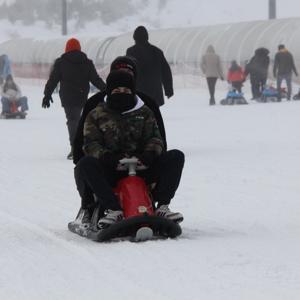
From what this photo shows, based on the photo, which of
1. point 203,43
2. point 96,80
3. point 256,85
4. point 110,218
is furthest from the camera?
point 203,43

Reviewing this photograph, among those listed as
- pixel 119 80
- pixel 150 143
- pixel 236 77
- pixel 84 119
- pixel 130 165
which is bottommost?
pixel 236 77

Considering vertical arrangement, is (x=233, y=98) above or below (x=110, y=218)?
below

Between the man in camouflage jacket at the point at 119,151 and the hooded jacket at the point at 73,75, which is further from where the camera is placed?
the hooded jacket at the point at 73,75

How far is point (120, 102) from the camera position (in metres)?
7.48

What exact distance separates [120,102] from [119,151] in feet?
1.09

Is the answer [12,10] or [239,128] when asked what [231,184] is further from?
[12,10]

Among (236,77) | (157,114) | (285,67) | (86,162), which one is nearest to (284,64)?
(285,67)

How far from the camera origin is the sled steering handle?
7.20 metres

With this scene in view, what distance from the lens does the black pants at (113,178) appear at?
716 cm

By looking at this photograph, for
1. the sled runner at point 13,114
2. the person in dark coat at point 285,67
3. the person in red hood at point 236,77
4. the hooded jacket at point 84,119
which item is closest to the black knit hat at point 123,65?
the hooded jacket at point 84,119

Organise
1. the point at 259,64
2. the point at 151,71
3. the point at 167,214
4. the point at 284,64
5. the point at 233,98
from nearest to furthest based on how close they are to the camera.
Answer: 1. the point at 167,214
2. the point at 151,71
3. the point at 233,98
4. the point at 284,64
5. the point at 259,64

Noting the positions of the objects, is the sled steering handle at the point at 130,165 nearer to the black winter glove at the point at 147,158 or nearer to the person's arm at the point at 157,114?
the black winter glove at the point at 147,158

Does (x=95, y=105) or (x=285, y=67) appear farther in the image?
(x=285, y=67)

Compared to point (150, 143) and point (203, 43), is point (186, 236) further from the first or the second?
point (203, 43)
